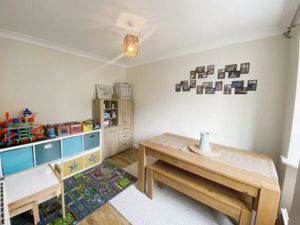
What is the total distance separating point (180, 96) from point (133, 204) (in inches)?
77.6

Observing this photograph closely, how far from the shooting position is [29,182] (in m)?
1.39

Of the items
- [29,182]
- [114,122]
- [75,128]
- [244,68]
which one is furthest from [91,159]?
[244,68]

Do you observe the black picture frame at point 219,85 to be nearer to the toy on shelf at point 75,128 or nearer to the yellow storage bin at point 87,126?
the yellow storage bin at point 87,126

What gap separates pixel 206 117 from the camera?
2293 mm

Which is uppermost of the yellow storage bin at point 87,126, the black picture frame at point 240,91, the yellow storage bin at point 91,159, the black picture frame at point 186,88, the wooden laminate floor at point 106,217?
the black picture frame at point 186,88

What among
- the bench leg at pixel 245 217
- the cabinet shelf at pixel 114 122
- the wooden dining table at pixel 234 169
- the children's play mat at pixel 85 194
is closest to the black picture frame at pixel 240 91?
the wooden dining table at pixel 234 169

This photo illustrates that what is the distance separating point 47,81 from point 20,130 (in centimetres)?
92

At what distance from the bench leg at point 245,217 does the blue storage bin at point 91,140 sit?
2.47m

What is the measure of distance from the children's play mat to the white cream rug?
0.21 meters

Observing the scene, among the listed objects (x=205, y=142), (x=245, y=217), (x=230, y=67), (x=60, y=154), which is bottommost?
(x=245, y=217)

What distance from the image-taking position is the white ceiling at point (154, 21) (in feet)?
4.19

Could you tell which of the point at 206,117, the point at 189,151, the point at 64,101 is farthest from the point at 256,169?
the point at 64,101

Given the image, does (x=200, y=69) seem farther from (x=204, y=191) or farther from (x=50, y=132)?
(x=50, y=132)

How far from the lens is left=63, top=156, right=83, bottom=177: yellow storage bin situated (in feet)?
7.31
